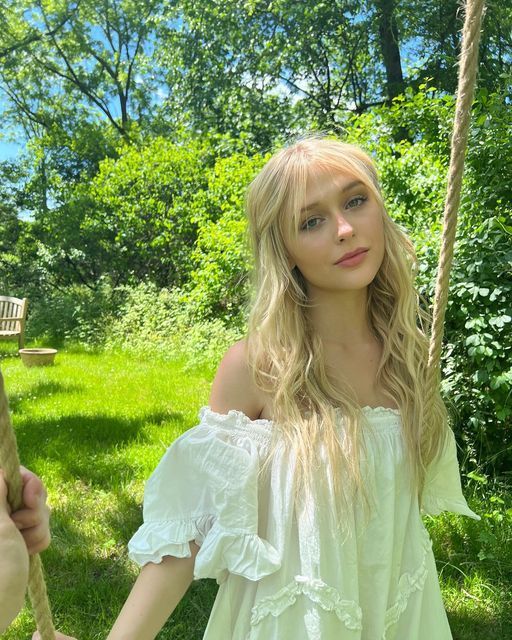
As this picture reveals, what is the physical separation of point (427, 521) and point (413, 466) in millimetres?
1550

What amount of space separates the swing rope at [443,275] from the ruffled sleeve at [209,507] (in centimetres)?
35

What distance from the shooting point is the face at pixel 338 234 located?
4.08 ft

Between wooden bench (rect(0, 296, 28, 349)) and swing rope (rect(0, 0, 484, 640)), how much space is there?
7436 mm

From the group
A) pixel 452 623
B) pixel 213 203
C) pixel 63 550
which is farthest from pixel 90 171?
pixel 452 623

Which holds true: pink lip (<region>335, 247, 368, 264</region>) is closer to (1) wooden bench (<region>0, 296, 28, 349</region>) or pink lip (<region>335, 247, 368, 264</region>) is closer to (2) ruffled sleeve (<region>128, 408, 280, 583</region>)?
(2) ruffled sleeve (<region>128, 408, 280, 583</region>)

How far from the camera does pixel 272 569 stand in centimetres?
112

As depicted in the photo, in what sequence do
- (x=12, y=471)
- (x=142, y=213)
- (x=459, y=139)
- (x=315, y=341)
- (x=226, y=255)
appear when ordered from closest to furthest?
(x=12, y=471), (x=459, y=139), (x=315, y=341), (x=226, y=255), (x=142, y=213)

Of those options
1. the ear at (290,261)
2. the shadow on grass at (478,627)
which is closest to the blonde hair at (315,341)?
the ear at (290,261)

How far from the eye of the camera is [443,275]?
3.51 feet

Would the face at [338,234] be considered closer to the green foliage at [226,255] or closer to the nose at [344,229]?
the nose at [344,229]

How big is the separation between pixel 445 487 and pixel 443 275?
2.01ft

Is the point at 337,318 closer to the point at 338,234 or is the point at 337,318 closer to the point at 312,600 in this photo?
the point at 338,234

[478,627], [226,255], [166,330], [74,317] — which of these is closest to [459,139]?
[478,627]

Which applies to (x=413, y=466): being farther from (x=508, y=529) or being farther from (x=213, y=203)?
(x=213, y=203)
